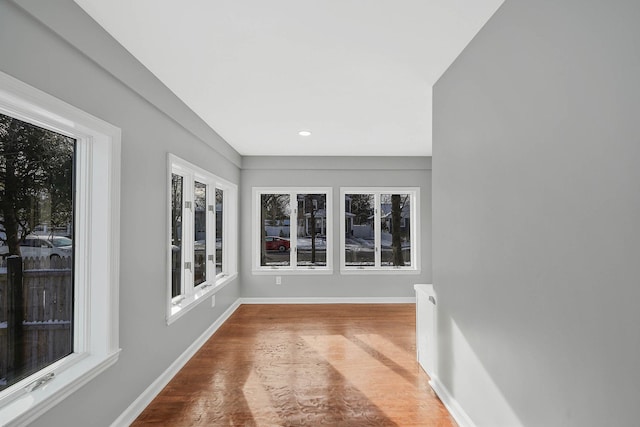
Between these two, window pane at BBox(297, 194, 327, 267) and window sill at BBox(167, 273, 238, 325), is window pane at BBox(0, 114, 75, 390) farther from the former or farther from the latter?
window pane at BBox(297, 194, 327, 267)

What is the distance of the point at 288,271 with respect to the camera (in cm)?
560

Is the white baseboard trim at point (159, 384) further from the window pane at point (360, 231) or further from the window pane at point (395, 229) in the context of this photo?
the window pane at point (395, 229)

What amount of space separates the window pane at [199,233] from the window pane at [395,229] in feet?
9.47

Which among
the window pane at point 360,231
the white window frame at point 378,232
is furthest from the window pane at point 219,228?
the window pane at point 360,231

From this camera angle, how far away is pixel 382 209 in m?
5.70

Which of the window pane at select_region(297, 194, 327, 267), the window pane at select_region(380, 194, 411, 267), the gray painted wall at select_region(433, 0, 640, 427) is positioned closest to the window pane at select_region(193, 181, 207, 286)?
the window pane at select_region(297, 194, 327, 267)

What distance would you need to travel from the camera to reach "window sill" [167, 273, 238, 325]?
3039 millimetres

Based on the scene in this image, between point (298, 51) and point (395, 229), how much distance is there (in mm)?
4025

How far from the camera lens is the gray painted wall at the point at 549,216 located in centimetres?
105

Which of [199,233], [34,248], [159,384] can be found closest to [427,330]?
[159,384]

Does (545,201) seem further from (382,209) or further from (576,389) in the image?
(382,209)

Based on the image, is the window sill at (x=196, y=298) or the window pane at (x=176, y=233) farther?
the window pane at (x=176, y=233)

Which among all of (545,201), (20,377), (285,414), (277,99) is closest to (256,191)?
(277,99)

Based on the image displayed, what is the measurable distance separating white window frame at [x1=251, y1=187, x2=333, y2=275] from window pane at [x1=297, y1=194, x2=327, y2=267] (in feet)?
0.20
